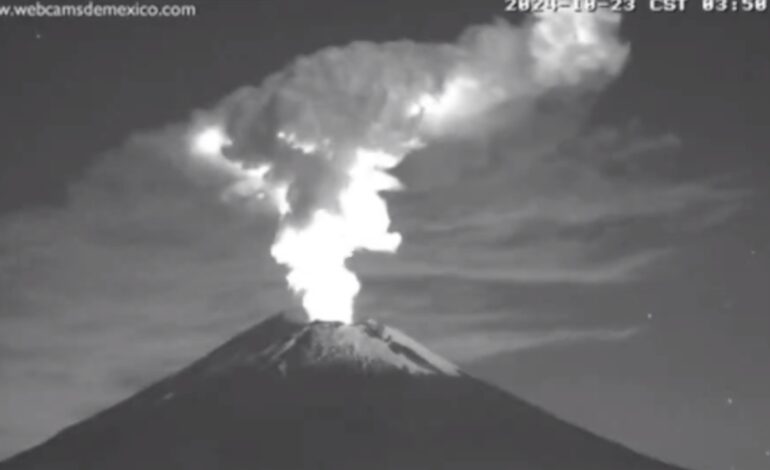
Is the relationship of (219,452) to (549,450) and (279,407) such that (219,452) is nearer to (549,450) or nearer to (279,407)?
(279,407)

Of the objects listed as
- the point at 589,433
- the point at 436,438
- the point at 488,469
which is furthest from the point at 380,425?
the point at 589,433

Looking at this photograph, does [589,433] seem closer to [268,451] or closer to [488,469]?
[488,469]

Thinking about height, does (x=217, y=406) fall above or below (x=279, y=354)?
below

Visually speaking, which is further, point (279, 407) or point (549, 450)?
point (279, 407)

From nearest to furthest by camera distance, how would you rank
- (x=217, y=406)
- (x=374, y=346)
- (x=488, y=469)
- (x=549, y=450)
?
(x=488, y=469) < (x=549, y=450) < (x=217, y=406) < (x=374, y=346)

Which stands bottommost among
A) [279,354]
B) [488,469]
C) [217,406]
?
[488,469]

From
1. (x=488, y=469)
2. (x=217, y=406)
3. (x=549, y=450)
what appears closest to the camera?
(x=488, y=469)

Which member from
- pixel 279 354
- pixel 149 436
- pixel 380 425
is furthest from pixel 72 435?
pixel 380 425
